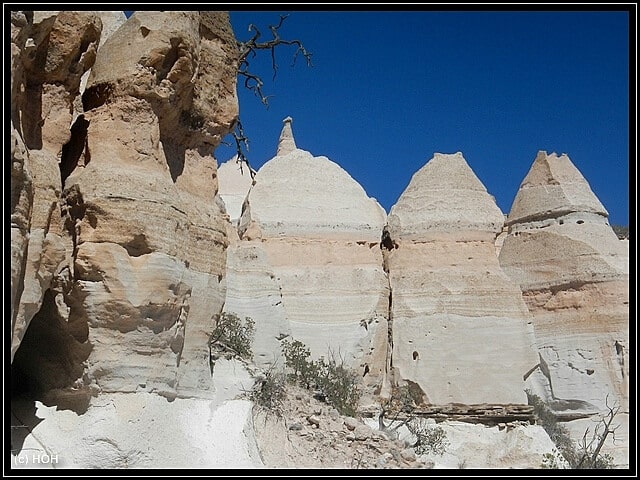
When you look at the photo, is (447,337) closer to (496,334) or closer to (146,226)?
(496,334)

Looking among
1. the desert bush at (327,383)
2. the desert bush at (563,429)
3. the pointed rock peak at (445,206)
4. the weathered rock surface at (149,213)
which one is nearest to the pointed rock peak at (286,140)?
the pointed rock peak at (445,206)

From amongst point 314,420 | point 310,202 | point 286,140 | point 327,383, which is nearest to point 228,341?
point 327,383

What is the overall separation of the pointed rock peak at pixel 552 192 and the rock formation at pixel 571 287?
26 mm

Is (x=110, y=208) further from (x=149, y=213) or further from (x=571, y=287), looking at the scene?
(x=571, y=287)

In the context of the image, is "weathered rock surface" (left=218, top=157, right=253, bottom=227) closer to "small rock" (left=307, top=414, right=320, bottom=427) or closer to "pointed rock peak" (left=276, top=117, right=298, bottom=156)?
"pointed rock peak" (left=276, top=117, right=298, bottom=156)

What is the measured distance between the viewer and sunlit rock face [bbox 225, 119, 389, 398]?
717 inches

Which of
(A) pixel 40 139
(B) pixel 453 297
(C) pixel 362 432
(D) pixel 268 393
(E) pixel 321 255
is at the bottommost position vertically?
(C) pixel 362 432

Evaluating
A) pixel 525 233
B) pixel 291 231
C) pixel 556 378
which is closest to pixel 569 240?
pixel 525 233

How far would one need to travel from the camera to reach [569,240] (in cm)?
1977

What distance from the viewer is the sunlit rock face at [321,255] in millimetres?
18219

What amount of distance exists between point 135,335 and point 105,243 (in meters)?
1.01

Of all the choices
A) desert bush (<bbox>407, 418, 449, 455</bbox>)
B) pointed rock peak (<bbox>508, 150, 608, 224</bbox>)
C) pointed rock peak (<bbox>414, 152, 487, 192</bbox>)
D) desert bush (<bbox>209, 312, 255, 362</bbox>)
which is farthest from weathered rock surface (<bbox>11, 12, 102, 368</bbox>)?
pointed rock peak (<bbox>508, 150, 608, 224</bbox>)

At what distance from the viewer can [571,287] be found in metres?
19.6

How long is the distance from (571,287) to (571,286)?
30mm
